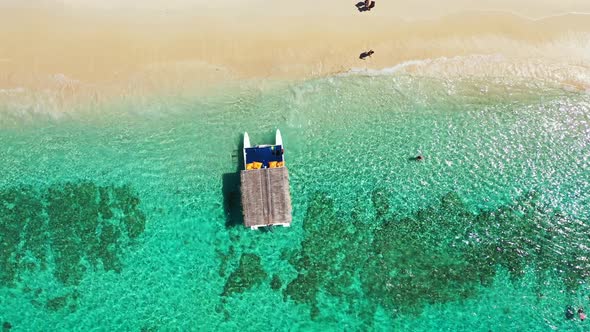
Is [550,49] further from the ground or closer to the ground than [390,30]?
closer to the ground

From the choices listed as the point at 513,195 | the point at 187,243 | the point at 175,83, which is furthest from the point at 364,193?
the point at 175,83

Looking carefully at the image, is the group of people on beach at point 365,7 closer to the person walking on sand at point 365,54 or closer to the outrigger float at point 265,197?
the person walking on sand at point 365,54

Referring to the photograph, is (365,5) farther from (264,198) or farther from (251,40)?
(264,198)

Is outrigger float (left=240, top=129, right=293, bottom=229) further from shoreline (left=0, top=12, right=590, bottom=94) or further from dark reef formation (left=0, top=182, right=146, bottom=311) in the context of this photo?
dark reef formation (left=0, top=182, right=146, bottom=311)

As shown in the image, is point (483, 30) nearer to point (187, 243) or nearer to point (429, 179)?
point (429, 179)

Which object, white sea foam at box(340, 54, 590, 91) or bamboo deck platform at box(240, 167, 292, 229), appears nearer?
bamboo deck platform at box(240, 167, 292, 229)

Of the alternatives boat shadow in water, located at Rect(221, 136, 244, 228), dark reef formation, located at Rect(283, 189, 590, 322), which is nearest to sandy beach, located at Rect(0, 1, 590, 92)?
boat shadow in water, located at Rect(221, 136, 244, 228)

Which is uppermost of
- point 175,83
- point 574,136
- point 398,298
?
point 175,83
